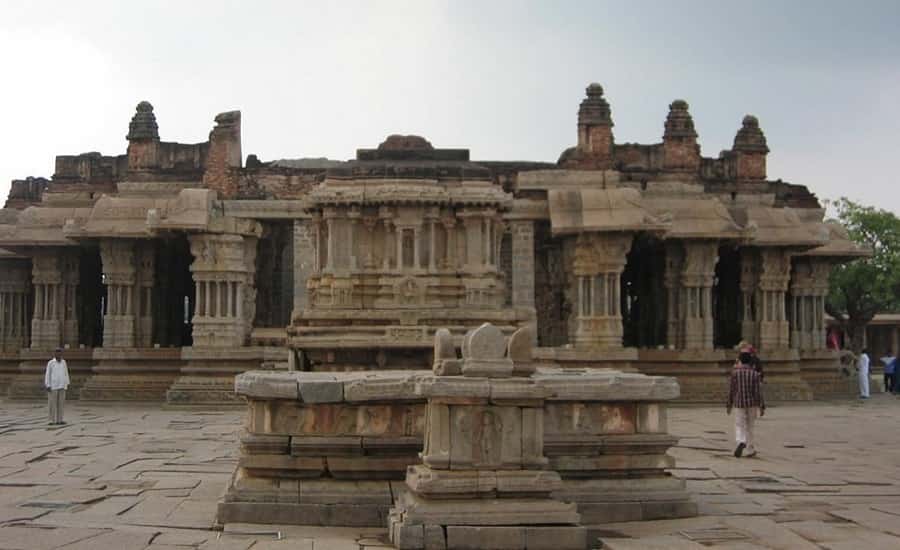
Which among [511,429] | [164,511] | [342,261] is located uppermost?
[342,261]

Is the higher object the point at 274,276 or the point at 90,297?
the point at 274,276

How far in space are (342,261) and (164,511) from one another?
8.44m

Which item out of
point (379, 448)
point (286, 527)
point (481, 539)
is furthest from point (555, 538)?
point (286, 527)

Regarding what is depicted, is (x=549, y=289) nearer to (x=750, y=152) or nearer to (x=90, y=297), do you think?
(x=750, y=152)

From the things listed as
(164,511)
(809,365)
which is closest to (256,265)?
(809,365)

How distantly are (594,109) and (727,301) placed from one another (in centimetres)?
550

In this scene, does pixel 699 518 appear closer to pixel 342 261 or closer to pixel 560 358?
pixel 342 261

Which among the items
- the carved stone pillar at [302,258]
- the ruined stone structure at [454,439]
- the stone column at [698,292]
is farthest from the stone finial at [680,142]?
the ruined stone structure at [454,439]

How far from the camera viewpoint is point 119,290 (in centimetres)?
2400

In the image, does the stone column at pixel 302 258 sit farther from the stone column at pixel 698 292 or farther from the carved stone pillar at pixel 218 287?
the stone column at pixel 698 292

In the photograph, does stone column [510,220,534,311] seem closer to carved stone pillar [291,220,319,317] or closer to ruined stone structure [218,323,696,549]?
carved stone pillar [291,220,319,317]

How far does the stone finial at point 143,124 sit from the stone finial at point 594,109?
388 inches

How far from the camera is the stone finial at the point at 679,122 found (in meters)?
26.0

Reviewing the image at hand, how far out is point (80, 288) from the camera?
86.1 feet
